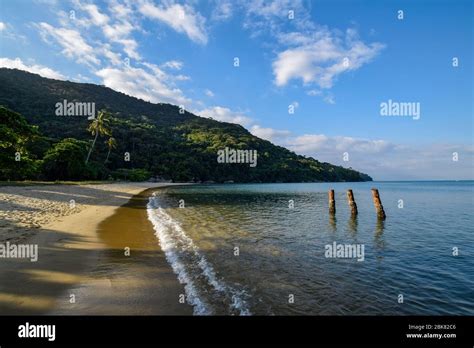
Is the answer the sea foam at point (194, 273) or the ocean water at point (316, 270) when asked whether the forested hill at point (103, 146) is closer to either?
the sea foam at point (194, 273)

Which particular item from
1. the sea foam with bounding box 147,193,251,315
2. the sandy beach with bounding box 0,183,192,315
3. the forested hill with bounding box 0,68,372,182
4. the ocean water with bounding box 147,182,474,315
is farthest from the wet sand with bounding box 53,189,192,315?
the forested hill with bounding box 0,68,372,182

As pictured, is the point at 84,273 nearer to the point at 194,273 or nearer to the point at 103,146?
the point at 194,273

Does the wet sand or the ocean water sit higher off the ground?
the wet sand

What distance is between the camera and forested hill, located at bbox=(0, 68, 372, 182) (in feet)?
195

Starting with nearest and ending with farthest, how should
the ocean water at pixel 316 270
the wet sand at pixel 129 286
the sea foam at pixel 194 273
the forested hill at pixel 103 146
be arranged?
1. the wet sand at pixel 129 286
2. the sea foam at pixel 194 273
3. the ocean water at pixel 316 270
4. the forested hill at pixel 103 146

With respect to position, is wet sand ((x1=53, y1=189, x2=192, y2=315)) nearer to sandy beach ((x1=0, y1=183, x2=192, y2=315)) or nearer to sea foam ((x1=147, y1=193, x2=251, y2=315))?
sandy beach ((x1=0, y1=183, x2=192, y2=315))

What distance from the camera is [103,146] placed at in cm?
10206

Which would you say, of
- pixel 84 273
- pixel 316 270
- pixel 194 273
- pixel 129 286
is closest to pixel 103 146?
pixel 84 273

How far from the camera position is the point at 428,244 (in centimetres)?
1539

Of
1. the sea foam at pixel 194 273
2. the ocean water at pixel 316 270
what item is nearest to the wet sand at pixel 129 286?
the sea foam at pixel 194 273

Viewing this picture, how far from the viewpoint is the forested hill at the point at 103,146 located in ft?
195

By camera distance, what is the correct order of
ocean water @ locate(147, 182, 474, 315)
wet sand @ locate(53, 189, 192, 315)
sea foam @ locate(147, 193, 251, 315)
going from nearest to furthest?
wet sand @ locate(53, 189, 192, 315) → sea foam @ locate(147, 193, 251, 315) → ocean water @ locate(147, 182, 474, 315)

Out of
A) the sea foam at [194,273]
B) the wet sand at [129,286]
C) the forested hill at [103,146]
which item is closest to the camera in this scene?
the wet sand at [129,286]
